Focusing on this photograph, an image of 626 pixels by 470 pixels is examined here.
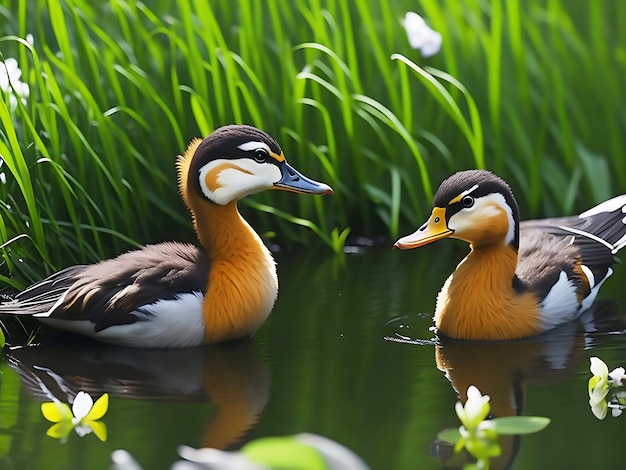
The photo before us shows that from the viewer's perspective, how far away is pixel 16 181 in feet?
20.8

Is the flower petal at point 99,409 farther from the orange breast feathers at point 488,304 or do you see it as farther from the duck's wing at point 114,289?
the orange breast feathers at point 488,304

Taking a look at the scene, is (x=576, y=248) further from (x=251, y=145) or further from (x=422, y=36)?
(x=422, y=36)

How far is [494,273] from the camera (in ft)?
19.7

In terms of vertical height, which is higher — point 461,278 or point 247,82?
point 247,82

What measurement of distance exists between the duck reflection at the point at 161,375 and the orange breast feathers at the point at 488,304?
3.06 feet

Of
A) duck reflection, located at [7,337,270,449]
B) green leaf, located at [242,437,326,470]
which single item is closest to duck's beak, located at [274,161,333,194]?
duck reflection, located at [7,337,270,449]

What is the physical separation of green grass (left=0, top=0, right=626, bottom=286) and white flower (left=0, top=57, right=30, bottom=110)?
0.12m

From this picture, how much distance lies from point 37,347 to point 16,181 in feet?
2.94

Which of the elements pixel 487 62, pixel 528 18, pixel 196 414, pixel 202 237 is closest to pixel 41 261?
pixel 202 237

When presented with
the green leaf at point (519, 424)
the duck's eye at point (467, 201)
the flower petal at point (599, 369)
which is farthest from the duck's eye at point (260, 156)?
the green leaf at point (519, 424)

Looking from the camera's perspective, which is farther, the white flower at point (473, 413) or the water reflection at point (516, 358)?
the water reflection at point (516, 358)

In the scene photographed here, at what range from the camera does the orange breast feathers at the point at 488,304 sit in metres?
5.96

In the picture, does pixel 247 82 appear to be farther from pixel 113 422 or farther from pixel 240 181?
pixel 113 422

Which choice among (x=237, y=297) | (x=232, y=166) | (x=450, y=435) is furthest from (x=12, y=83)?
(x=450, y=435)
